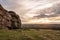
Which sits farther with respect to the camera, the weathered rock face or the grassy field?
the weathered rock face

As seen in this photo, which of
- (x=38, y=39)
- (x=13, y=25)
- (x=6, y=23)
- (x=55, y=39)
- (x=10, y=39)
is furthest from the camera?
(x=13, y=25)

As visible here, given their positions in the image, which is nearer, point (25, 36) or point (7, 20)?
point (25, 36)

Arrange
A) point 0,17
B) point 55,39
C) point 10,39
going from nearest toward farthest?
point 10,39, point 55,39, point 0,17

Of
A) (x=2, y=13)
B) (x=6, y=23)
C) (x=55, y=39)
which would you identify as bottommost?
(x=55, y=39)

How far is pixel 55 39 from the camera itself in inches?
1161

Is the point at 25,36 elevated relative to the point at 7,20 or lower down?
lower down

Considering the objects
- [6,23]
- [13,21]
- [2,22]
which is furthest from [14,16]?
[2,22]

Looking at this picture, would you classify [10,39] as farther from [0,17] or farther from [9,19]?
[9,19]

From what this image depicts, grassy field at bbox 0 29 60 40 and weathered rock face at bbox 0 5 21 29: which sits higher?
weathered rock face at bbox 0 5 21 29

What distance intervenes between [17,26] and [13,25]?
367 cm

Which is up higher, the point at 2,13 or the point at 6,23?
the point at 2,13

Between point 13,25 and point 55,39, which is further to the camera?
point 13,25

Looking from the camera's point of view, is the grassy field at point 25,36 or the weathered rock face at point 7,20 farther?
the weathered rock face at point 7,20

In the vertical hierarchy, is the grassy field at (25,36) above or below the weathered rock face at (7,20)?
below
